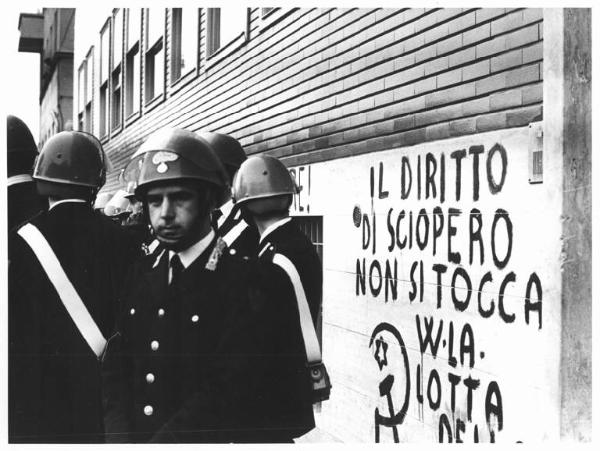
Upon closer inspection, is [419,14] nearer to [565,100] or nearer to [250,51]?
[565,100]

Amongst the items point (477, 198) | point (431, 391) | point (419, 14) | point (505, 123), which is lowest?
point (431, 391)

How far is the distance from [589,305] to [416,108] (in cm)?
152

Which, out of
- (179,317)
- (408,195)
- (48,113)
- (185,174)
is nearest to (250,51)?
(48,113)

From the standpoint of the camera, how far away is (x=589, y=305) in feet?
13.6

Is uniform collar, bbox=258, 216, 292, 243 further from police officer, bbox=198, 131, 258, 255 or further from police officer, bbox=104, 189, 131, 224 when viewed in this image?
police officer, bbox=104, 189, 131, 224

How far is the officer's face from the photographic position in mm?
3818

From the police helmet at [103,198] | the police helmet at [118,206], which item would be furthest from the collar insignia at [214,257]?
the police helmet at [103,198]

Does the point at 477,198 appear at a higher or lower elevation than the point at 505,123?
lower

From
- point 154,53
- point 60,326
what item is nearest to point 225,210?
point 60,326

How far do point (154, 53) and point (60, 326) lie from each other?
2690mm

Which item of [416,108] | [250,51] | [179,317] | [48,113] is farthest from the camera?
[250,51]

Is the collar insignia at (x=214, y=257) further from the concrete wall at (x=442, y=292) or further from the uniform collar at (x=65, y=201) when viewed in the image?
the concrete wall at (x=442, y=292)

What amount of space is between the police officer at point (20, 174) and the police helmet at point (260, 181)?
3.53 ft

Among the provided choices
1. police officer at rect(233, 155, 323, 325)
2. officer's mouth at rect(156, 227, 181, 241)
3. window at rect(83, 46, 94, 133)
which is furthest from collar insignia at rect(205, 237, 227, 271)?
window at rect(83, 46, 94, 133)
